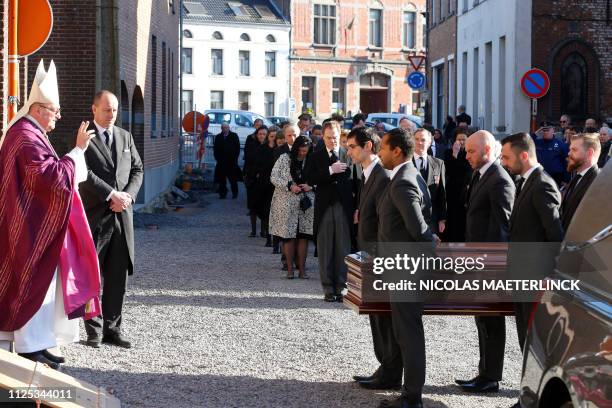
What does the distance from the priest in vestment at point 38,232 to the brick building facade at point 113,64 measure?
4.89 meters

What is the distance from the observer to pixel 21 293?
7.89 m

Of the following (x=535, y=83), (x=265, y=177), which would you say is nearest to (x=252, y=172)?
(x=265, y=177)

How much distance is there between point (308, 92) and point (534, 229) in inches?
2648

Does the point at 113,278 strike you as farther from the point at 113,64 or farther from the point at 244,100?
the point at 244,100

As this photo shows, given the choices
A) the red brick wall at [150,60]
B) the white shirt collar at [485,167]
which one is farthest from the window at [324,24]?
the white shirt collar at [485,167]

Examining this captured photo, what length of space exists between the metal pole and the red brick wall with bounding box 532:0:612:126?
21.4 metres

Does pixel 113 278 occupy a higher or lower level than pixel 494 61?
lower

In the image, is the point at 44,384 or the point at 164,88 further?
the point at 164,88

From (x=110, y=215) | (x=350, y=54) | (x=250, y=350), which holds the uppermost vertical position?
(x=350, y=54)

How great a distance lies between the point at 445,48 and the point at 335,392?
37886mm

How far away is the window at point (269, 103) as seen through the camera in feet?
243

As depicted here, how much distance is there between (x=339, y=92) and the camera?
75062 millimetres

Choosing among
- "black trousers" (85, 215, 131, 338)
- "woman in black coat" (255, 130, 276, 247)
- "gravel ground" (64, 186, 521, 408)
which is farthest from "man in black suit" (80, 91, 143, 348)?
"woman in black coat" (255, 130, 276, 247)

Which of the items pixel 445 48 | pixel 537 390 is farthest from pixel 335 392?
pixel 445 48
